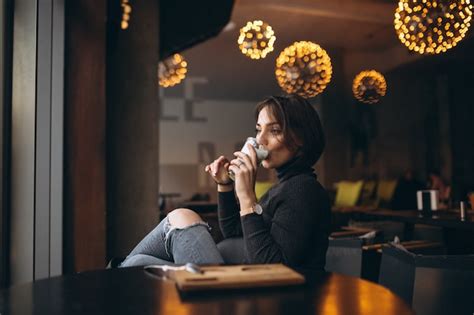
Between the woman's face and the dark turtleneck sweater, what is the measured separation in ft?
0.35

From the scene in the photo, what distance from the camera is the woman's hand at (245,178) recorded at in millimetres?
1403

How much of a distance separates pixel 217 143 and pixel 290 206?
424 inches

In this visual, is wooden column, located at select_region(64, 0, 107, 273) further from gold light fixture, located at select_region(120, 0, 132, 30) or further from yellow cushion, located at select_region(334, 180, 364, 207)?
yellow cushion, located at select_region(334, 180, 364, 207)

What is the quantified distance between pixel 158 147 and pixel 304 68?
260cm

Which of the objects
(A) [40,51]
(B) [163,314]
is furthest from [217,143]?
(B) [163,314]

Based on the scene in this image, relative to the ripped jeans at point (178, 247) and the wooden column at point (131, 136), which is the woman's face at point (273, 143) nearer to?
the ripped jeans at point (178, 247)

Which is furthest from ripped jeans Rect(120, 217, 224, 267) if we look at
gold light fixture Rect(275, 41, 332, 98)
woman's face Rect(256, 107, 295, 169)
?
gold light fixture Rect(275, 41, 332, 98)

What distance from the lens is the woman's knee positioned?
1364mm

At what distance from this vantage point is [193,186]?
11.8 meters

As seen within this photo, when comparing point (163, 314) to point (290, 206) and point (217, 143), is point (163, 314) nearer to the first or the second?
point (290, 206)

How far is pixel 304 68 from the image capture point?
5.79 meters

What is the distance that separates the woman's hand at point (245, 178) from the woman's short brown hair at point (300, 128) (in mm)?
181

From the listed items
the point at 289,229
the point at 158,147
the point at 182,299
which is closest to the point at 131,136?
the point at 158,147

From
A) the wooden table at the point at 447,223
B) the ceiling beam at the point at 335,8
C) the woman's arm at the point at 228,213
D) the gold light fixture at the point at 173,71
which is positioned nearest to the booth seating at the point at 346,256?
the woman's arm at the point at 228,213
